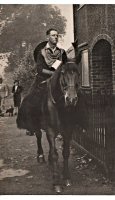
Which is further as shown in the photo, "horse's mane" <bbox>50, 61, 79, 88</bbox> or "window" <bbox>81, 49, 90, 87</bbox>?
"window" <bbox>81, 49, 90, 87</bbox>

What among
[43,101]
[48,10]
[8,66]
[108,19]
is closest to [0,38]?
[8,66]

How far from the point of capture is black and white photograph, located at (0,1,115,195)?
260 centimetres

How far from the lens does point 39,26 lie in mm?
2627

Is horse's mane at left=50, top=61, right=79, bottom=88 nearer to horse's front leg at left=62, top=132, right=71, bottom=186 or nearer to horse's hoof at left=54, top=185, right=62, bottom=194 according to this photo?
horse's front leg at left=62, top=132, right=71, bottom=186

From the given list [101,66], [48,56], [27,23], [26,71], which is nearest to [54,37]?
[48,56]

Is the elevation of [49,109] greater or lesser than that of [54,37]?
lesser

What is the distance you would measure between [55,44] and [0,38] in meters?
0.51

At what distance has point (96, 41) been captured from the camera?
2.64 m

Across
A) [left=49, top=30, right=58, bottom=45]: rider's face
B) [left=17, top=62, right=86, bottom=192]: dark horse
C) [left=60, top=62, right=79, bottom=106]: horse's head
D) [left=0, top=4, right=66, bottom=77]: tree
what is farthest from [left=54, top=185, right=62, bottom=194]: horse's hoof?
[left=49, top=30, right=58, bottom=45]: rider's face

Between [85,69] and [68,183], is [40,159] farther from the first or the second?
[85,69]

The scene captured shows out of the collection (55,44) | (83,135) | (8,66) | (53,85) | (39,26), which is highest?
(39,26)

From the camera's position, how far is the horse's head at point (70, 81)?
248 centimetres

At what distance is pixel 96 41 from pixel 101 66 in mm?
228

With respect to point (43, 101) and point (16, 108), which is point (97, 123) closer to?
point (43, 101)
